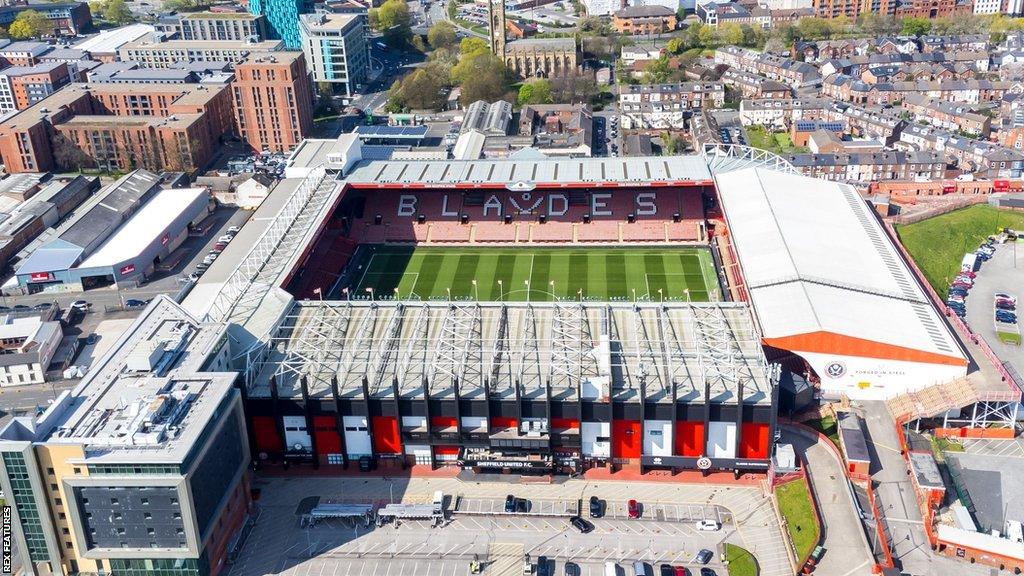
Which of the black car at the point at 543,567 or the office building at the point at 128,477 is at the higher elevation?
the office building at the point at 128,477

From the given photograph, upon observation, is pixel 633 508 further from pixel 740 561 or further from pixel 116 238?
pixel 116 238

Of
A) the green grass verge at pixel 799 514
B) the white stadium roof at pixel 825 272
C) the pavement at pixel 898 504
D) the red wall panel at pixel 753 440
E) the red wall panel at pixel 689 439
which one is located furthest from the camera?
the white stadium roof at pixel 825 272

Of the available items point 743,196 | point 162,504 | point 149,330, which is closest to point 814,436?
point 743,196

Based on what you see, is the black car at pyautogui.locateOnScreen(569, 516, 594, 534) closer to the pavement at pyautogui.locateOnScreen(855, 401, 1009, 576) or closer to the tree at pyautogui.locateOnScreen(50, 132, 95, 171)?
the pavement at pyautogui.locateOnScreen(855, 401, 1009, 576)

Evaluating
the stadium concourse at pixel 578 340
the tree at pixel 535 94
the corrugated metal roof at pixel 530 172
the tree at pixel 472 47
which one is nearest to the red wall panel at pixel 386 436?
the stadium concourse at pixel 578 340

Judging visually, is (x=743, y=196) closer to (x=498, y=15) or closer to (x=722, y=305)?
(x=722, y=305)

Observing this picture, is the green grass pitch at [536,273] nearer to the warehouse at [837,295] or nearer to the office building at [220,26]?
the warehouse at [837,295]
